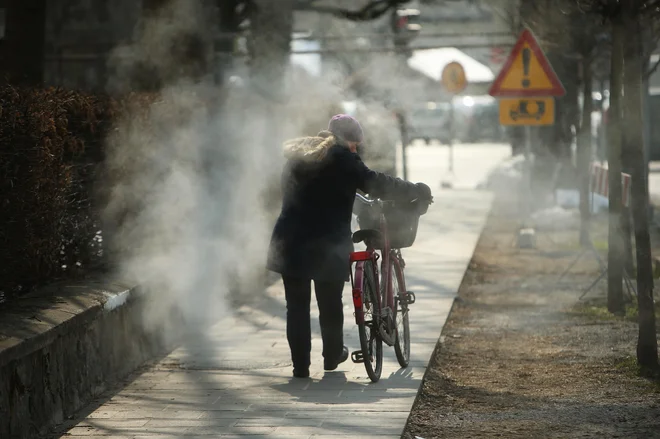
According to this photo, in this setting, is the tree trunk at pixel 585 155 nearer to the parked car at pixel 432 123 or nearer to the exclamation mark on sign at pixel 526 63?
the exclamation mark on sign at pixel 526 63

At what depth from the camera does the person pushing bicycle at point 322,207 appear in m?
7.04

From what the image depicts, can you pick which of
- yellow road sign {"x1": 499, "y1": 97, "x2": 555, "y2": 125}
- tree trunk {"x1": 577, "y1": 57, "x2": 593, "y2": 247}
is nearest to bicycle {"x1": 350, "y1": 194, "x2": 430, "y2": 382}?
yellow road sign {"x1": 499, "y1": 97, "x2": 555, "y2": 125}

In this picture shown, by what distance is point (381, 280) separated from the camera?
7.41m

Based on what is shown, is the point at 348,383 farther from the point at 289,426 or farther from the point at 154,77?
the point at 154,77

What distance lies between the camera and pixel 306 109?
44.1 ft

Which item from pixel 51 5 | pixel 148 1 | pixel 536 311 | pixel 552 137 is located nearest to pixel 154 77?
pixel 148 1

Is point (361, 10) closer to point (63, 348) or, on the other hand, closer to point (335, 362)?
point (335, 362)

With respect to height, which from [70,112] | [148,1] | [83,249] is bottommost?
[83,249]

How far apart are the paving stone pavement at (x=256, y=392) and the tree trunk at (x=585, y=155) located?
5.13m

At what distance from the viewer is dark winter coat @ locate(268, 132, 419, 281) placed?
7035mm

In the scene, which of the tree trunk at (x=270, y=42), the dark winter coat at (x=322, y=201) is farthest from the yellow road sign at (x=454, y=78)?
the dark winter coat at (x=322, y=201)

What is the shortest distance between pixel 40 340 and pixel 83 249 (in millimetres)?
1900

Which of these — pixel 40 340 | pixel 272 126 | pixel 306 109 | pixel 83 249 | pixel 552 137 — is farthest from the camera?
pixel 552 137

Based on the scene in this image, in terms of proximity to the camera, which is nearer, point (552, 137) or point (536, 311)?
point (536, 311)
